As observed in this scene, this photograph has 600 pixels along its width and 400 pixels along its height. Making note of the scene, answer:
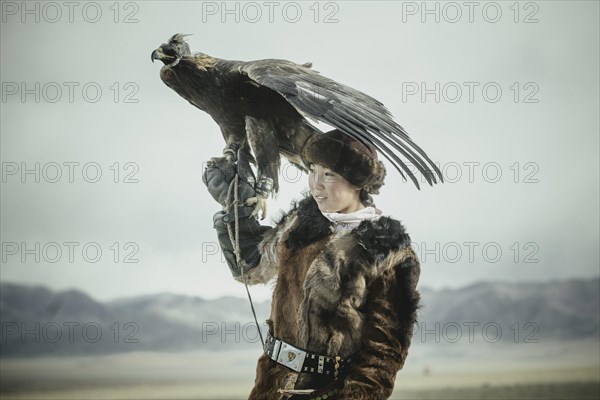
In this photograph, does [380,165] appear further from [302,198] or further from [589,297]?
[589,297]

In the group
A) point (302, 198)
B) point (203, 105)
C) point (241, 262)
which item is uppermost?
point (203, 105)

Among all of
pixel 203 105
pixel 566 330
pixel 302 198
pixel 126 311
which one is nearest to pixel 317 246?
pixel 302 198

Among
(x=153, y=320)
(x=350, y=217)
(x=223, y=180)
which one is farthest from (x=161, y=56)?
(x=153, y=320)

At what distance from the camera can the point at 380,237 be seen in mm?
1711

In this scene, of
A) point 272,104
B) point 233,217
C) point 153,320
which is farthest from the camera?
point 153,320

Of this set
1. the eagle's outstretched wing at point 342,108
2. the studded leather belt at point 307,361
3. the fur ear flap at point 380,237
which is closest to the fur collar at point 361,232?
the fur ear flap at point 380,237

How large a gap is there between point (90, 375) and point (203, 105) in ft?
6.68

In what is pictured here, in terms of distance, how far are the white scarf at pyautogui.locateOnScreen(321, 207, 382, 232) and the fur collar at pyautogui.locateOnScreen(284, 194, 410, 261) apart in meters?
0.01

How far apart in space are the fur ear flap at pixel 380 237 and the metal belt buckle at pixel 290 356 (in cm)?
24

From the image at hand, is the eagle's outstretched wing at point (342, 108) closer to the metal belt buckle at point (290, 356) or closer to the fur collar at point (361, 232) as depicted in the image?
the fur collar at point (361, 232)

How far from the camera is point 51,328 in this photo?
3879 mm

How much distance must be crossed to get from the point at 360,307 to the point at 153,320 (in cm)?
225

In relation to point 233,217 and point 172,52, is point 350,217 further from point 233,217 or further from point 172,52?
point 172,52

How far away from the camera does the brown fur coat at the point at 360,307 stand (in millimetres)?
1686
